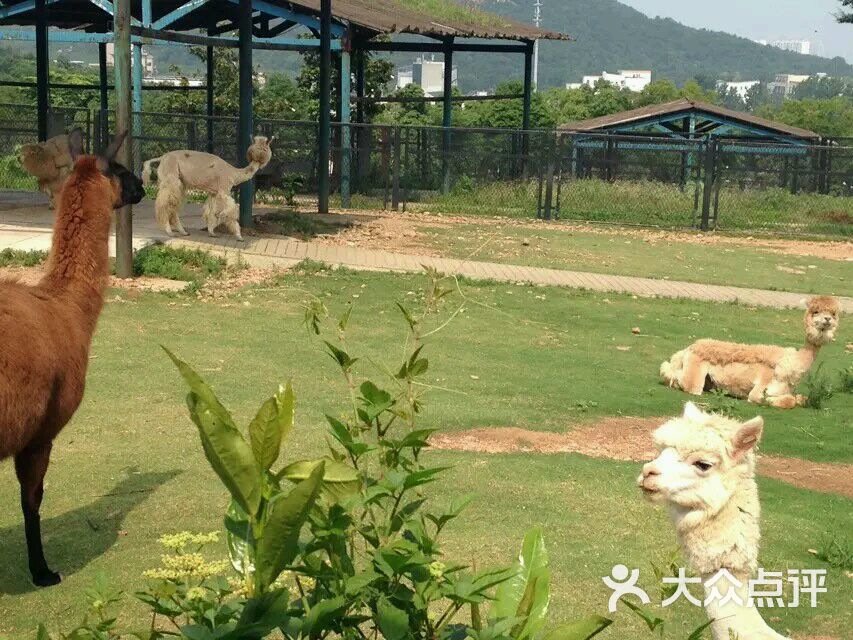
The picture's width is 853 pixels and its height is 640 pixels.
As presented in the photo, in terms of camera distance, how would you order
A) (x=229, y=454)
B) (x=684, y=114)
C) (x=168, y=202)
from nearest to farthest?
(x=229, y=454) → (x=168, y=202) → (x=684, y=114)

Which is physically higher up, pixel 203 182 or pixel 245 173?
pixel 245 173

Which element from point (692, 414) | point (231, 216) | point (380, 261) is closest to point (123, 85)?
point (231, 216)

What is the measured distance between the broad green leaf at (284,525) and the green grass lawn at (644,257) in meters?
Answer: 14.2

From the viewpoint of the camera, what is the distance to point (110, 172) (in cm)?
667

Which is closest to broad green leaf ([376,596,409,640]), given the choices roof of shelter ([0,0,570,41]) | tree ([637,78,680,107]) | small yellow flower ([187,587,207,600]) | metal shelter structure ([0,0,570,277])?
small yellow flower ([187,587,207,600])

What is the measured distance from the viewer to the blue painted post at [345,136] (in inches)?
945

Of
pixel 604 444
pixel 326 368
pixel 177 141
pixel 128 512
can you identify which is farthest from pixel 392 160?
pixel 128 512

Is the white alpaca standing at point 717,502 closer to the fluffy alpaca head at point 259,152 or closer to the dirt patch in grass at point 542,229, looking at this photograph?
the fluffy alpaca head at point 259,152

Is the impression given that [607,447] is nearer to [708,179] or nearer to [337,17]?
[708,179]

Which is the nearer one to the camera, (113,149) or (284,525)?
(284,525)

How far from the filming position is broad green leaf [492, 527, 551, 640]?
2.85 m

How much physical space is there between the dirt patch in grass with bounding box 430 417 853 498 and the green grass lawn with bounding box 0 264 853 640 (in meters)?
0.22

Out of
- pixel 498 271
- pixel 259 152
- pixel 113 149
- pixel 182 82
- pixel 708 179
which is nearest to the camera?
pixel 113 149

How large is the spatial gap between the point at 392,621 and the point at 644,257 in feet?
57.2
